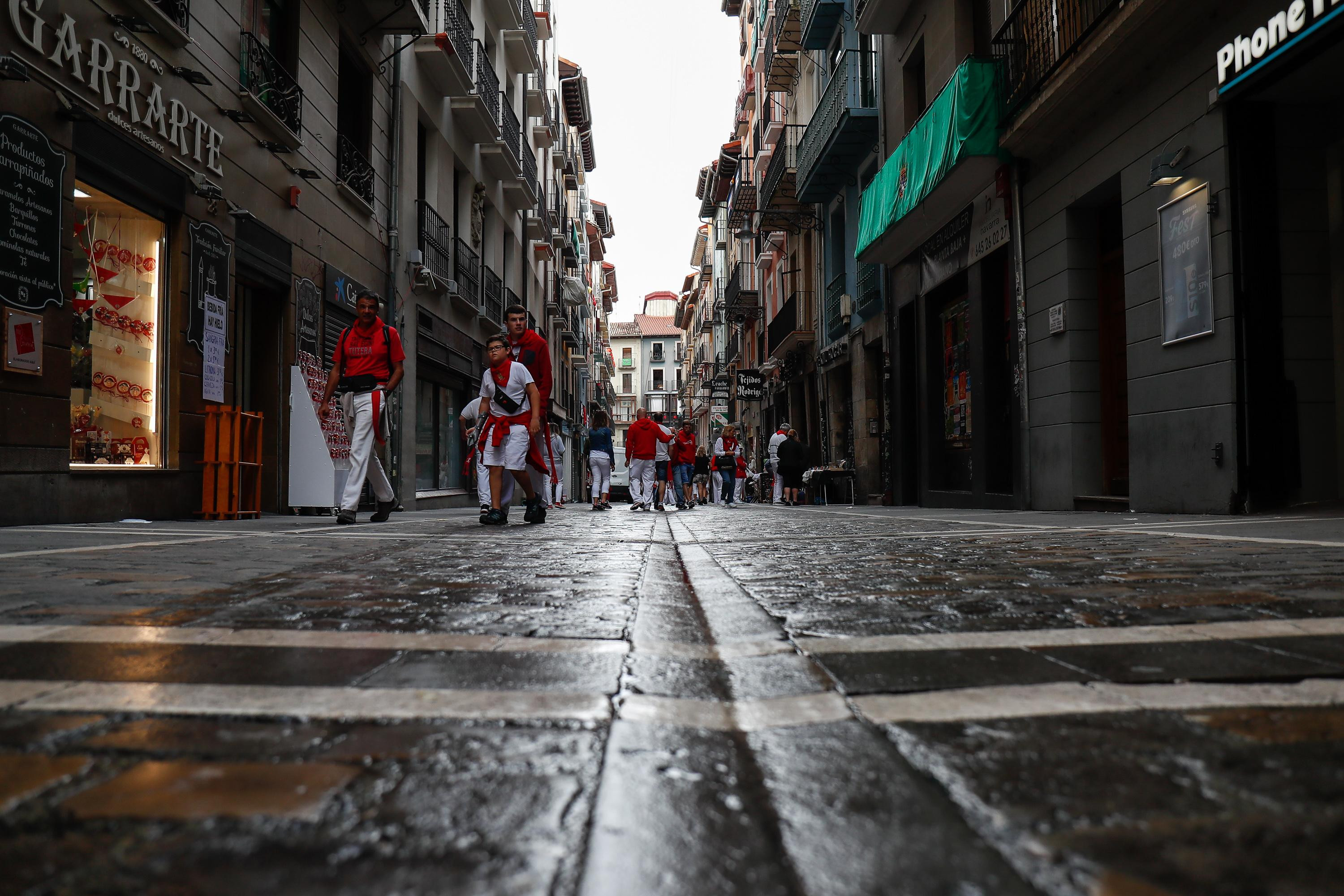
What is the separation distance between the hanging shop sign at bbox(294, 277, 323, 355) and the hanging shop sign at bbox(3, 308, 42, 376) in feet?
13.8

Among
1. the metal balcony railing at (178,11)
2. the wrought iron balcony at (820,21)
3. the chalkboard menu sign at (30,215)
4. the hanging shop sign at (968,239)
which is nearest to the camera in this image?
the chalkboard menu sign at (30,215)

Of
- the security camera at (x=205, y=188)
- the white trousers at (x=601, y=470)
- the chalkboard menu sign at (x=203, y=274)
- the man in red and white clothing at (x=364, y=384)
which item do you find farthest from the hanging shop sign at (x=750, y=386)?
the man in red and white clothing at (x=364, y=384)

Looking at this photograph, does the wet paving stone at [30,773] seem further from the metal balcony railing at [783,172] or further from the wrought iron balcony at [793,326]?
the wrought iron balcony at [793,326]

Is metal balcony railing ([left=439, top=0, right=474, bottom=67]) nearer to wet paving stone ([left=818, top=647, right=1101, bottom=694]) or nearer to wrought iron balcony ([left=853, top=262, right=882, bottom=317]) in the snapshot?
wrought iron balcony ([left=853, top=262, right=882, bottom=317])

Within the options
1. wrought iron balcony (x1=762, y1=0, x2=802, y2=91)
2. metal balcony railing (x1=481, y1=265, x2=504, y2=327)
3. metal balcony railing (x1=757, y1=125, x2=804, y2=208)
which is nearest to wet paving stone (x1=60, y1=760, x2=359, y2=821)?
metal balcony railing (x1=481, y1=265, x2=504, y2=327)

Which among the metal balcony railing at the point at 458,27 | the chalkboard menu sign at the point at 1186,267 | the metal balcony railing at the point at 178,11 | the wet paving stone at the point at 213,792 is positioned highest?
the metal balcony railing at the point at 458,27

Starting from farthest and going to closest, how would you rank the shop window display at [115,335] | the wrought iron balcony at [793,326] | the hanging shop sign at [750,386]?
the hanging shop sign at [750,386], the wrought iron balcony at [793,326], the shop window display at [115,335]

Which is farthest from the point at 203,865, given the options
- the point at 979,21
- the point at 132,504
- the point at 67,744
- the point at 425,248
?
the point at 425,248

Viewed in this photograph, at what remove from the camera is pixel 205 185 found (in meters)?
8.84

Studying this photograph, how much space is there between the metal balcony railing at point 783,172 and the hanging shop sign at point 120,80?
51.5 feet

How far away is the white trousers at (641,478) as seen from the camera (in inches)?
602

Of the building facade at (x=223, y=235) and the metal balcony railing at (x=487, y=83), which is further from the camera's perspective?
the metal balcony railing at (x=487, y=83)

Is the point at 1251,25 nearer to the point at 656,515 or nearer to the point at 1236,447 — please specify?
the point at 1236,447

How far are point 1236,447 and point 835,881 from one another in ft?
25.9
